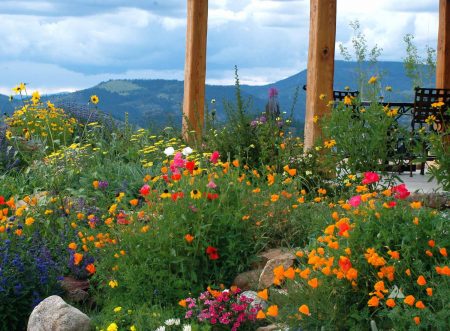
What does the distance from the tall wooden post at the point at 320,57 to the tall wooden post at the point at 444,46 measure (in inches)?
184

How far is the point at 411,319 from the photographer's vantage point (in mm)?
3016

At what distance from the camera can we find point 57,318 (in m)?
3.98

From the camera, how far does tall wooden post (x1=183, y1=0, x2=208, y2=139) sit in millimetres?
9188

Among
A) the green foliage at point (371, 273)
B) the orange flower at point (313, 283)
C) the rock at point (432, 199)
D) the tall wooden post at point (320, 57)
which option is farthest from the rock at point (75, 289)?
the tall wooden post at point (320, 57)

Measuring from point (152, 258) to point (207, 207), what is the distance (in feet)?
1.51

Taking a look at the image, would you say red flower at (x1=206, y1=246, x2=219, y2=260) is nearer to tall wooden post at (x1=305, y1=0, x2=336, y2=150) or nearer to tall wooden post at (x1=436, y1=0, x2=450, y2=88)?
tall wooden post at (x1=305, y1=0, x2=336, y2=150)

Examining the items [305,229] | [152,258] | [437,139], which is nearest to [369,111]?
[437,139]

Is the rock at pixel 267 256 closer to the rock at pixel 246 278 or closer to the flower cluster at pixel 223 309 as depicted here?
the rock at pixel 246 278

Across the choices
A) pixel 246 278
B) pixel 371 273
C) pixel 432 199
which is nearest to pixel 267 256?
pixel 246 278

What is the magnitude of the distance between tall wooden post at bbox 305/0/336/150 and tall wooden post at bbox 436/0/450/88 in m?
4.67

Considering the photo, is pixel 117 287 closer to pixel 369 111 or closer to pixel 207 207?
pixel 207 207

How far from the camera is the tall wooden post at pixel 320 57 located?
733 centimetres

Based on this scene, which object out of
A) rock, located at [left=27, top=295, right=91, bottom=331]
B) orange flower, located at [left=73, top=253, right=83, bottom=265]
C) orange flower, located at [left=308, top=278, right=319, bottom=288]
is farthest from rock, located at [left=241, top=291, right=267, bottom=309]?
orange flower, located at [left=73, top=253, right=83, bottom=265]

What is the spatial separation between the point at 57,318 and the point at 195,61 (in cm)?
575
